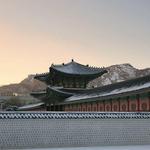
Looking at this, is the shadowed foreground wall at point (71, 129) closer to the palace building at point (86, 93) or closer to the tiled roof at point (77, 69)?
the palace building at point (86, 93)

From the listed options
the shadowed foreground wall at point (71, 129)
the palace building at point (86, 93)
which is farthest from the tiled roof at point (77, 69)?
the shadowed foreground wall at point (71, 129)

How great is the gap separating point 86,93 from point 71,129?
79.6 feet

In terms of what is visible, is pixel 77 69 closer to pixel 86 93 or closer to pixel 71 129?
pixel 86 93

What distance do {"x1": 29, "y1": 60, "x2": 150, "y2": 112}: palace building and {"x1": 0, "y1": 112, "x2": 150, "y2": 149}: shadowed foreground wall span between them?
18.9 feet

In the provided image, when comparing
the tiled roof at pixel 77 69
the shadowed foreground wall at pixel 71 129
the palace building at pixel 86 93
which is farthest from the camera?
the tiled roof at pixel 77 69

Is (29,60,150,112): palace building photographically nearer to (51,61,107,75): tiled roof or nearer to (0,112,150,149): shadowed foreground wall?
(51,61,107,75): tiled roof

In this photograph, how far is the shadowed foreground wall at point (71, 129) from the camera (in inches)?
781

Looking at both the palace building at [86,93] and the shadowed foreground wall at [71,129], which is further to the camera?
the palace building at [86,93]

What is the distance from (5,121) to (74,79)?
33953mm

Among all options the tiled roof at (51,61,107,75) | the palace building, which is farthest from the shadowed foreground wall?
the tiled roof at (51,61,107,75)

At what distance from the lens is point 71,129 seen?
829 inches

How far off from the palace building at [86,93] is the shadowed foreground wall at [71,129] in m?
5.75

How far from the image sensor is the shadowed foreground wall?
19828 millimetres

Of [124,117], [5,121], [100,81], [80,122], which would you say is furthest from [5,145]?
[100,81]
